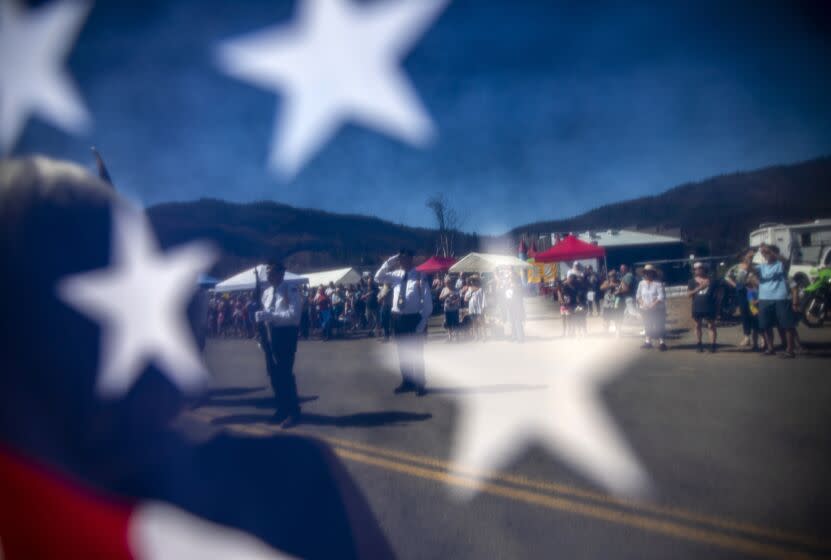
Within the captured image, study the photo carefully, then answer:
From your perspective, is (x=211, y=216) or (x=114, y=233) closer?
(x=114, y=233)

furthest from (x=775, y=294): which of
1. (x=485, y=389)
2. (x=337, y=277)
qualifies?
(x=337, y=277)

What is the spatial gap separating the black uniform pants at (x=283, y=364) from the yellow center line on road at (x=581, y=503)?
1.54ft

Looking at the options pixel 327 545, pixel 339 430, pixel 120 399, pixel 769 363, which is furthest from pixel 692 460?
pixel 769 363

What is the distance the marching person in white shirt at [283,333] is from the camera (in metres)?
3.53

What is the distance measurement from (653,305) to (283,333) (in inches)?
251

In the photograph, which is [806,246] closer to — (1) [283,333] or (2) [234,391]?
(1) [283,333]

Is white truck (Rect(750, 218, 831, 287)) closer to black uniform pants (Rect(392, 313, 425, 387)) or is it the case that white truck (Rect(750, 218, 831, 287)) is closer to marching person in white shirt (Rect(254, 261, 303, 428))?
black uniform pants (Rect(392, 313, 425, 387))

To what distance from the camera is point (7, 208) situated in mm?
449

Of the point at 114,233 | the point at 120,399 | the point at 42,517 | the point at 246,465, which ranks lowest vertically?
the point at 246,465

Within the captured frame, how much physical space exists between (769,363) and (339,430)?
5.64 m

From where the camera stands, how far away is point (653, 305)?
7.20 metres

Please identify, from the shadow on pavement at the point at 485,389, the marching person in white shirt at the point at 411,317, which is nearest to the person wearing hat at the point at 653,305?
the shadow on pavement at the point at 485,389

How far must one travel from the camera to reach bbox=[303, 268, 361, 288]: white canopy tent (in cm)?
1262

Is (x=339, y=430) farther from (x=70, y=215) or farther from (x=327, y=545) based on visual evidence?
(x=70, y=215)
